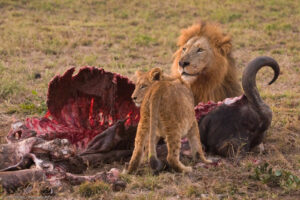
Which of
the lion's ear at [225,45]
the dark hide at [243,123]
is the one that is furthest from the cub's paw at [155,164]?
the lion's ear at [225,45]

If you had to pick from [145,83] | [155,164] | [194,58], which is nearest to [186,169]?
[155,164]

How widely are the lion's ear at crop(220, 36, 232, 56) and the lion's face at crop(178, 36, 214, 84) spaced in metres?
0.18

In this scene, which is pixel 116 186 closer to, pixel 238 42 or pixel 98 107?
pixel 98 107

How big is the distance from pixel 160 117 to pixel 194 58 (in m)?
1.61

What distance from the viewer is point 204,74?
5.45m

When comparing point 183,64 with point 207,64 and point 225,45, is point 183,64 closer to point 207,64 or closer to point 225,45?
point 207,64

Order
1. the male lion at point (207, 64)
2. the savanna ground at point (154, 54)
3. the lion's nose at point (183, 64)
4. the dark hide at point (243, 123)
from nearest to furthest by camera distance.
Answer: the savanna ground at point (154, 54) < the dark hide at point (243, 123) < the lion's nose at point (183, 64) < the male lion at point (207, 64)

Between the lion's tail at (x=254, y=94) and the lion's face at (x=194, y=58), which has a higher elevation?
the lion's face at (x=194, y=58)

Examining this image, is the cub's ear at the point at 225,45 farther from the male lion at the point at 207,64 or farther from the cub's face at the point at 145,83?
the cub's face at the point at 145,83

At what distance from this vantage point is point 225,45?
558cm

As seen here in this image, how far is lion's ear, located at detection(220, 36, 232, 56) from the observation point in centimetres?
557

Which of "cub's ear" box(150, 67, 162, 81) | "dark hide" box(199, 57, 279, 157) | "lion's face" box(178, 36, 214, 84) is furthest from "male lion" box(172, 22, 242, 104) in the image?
"cub's ear" box(150, 67, 162, 81)

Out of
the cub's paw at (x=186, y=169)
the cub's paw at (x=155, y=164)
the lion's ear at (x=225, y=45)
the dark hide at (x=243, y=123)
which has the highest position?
the lion's ear at (x=225, y=45)

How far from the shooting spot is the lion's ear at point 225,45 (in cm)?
557
